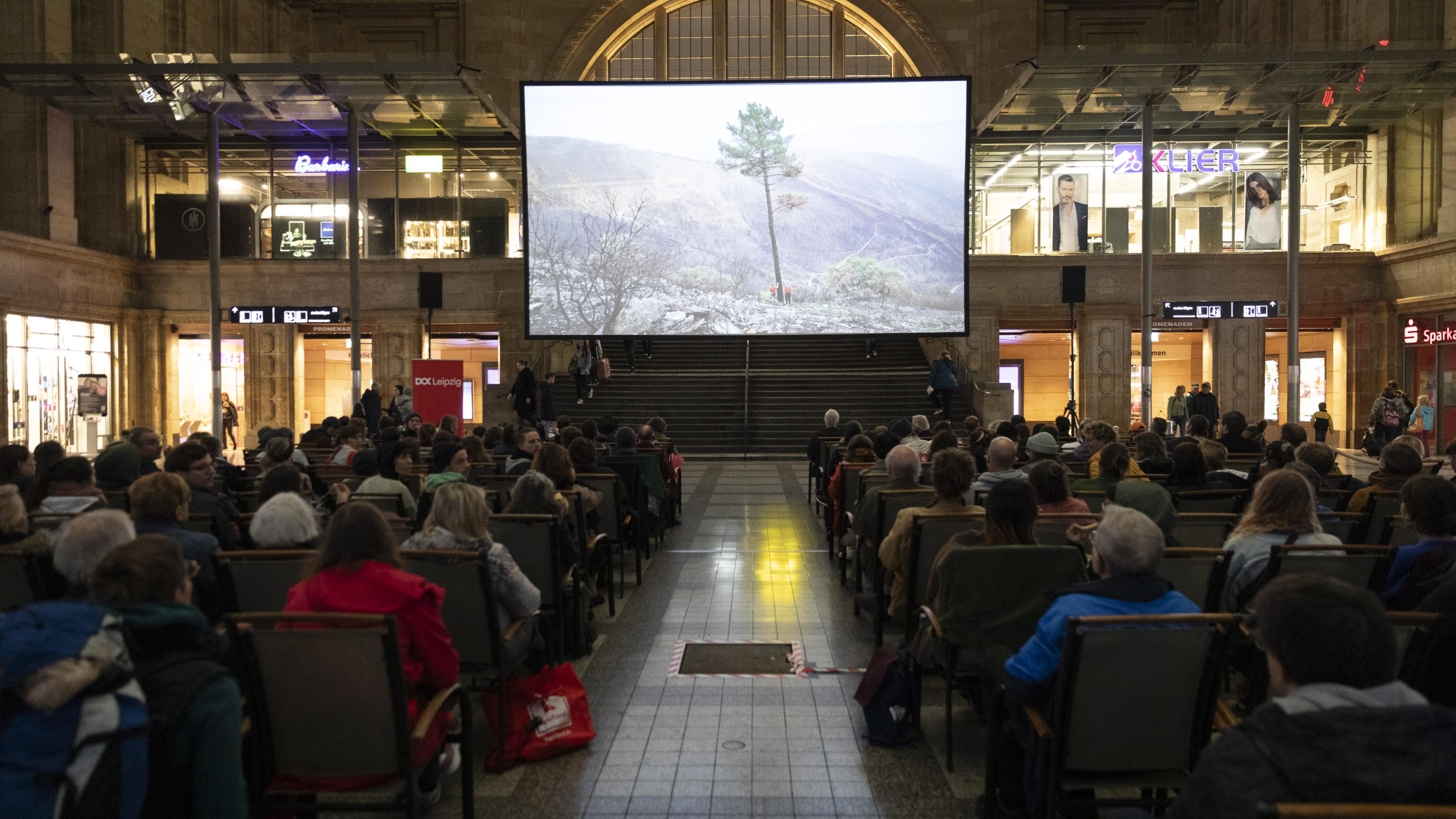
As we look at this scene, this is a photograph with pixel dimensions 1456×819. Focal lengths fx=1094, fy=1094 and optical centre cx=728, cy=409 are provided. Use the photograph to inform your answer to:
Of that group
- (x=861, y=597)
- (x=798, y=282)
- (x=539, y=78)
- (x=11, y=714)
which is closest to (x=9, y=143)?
(x=539, y=78)

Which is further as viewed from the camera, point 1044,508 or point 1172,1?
point 1172,1

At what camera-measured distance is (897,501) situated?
714cm

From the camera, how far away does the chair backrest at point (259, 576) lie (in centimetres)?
443

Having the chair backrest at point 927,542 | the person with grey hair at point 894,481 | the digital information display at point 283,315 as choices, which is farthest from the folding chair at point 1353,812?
the digital information display at point 283,315

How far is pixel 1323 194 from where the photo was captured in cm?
2867

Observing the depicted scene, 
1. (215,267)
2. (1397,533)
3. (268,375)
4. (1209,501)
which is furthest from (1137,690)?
(268,375)

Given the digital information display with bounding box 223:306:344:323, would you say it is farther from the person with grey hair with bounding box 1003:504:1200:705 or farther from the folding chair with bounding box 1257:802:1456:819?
the folding chair with bounding box 1257:802:1456:819

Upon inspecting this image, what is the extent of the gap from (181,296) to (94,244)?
2.41 meters

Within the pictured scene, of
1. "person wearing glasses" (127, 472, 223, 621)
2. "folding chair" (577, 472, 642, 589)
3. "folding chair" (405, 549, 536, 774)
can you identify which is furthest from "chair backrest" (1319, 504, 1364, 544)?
"person wearing glasses" (127, 472, 223, 621)

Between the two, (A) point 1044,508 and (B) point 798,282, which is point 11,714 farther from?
(B) point 798,282

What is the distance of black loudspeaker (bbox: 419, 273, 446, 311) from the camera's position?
26125 millimetres

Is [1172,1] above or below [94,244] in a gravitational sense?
above

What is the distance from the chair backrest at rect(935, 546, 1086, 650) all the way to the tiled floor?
0.68 m

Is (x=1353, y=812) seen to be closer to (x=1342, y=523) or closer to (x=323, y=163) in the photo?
(x=1342, y=523)
